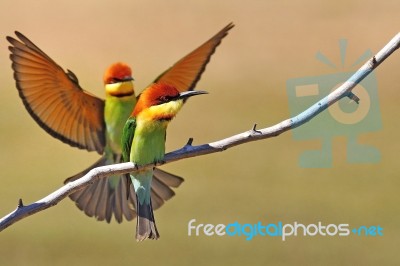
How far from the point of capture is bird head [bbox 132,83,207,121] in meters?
1.60

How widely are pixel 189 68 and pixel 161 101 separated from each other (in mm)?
495

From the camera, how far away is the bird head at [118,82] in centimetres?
219

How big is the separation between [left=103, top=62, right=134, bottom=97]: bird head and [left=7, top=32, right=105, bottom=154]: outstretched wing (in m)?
0.05

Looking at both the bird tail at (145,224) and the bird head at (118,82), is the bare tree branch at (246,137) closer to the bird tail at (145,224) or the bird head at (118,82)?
the bird tail at (145,224)

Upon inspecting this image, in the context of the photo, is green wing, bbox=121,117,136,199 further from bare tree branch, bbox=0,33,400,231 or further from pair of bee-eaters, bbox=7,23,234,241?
bare tree branch, bbox=0,33,400,231

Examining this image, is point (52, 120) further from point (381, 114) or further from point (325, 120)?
point (381, 114)

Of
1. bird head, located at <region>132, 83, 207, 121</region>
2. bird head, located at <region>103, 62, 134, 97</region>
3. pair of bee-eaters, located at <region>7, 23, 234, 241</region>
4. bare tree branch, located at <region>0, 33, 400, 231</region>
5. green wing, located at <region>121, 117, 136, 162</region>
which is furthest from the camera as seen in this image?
bird head, located at <region>103, 62, 134, 97</region>

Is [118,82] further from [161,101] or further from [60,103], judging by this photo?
[161,101]

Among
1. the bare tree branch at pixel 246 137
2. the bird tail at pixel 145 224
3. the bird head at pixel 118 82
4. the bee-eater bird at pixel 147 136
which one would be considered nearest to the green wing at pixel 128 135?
the bee-eater bird at pixel 147 136

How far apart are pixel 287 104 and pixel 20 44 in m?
2.72

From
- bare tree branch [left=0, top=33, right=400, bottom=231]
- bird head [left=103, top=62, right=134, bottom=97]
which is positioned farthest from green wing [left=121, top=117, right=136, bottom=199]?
bird head [left=103, top=62, right=134, bottom=97]

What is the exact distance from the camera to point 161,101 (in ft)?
5.27

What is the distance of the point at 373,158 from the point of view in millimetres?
4062

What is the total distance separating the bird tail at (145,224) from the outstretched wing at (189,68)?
1.30 feet
